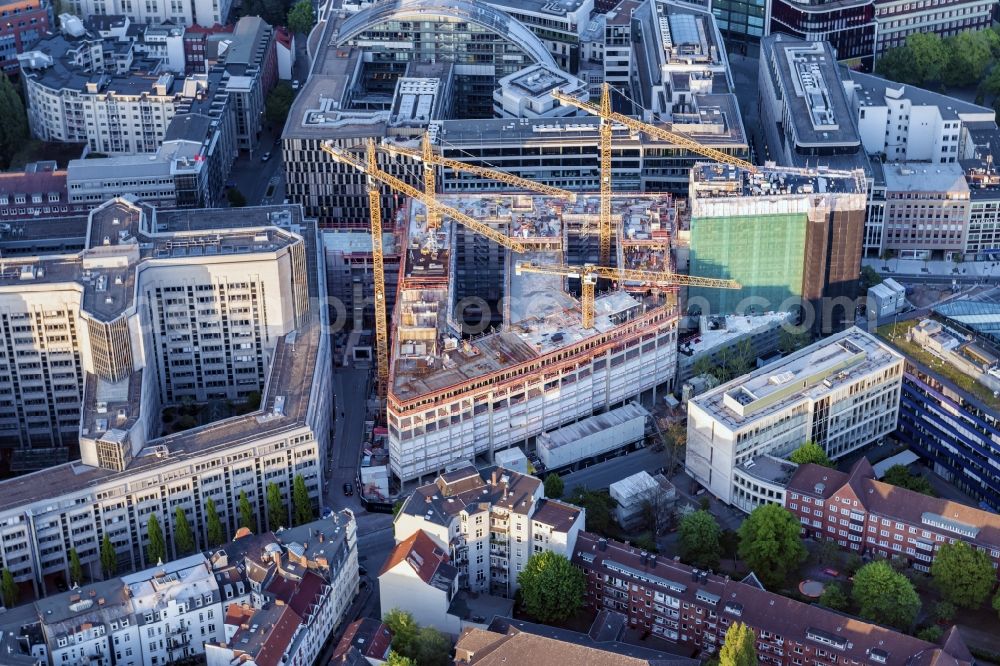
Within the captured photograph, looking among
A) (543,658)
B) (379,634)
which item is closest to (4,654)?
(379,634)

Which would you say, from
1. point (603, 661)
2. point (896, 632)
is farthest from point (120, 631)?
point (896, 632)

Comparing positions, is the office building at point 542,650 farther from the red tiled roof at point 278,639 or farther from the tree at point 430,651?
the red tiled roof at point 278,639

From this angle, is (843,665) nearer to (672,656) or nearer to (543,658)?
(672,656)

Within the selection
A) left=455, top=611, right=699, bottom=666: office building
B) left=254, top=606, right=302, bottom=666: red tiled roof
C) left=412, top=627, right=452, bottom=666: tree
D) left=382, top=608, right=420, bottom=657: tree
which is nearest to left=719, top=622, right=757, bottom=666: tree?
left=455, top=611, right=699, bottom=666: office building

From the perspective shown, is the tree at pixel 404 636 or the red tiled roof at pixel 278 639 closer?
the red tiled roof at pixel 278 639

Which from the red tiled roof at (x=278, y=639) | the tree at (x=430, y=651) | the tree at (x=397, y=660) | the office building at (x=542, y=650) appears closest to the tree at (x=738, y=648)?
the office building at (x=542, y=650)

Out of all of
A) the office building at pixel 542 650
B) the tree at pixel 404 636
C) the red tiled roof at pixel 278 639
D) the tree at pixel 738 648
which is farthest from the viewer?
the tree at pixel 404 636

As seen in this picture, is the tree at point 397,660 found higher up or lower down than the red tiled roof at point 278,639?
lower down

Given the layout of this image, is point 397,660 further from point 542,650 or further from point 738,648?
point 738,648
